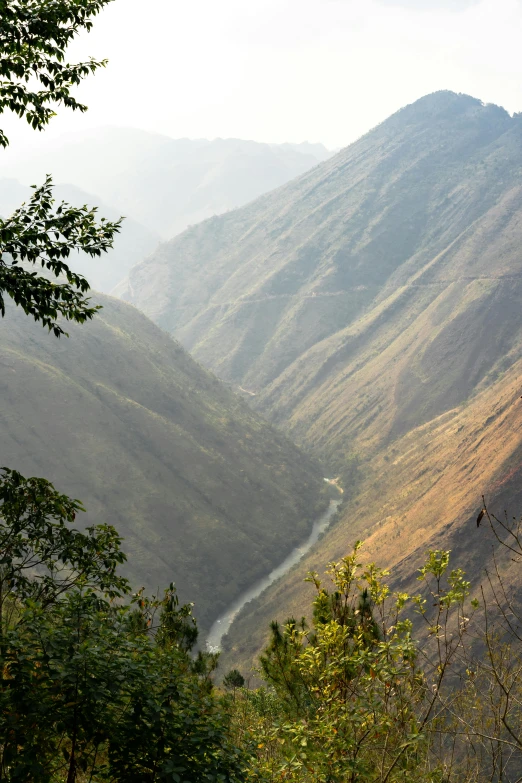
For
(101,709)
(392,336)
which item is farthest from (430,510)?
(392,336)

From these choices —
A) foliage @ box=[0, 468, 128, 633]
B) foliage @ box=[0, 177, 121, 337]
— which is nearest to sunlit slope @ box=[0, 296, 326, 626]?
foliage @ box=[0, 468, 128, 633]

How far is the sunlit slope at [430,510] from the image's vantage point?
55656 mm

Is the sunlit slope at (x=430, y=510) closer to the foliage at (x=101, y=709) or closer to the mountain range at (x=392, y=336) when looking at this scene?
the mountain range at (x=392, y=336)

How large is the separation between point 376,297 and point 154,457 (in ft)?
312

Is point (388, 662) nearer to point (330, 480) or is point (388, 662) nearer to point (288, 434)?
point (330, 480)

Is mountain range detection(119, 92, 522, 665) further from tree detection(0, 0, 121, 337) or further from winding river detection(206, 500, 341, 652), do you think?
tree detection(0, 0, 121, 337)

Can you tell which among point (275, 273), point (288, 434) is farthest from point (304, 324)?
point (288, 434)

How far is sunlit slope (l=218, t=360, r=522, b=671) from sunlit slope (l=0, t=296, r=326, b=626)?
269 inches

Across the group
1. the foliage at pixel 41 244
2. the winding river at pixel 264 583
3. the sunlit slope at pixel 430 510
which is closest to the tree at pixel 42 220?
the foliage at pixel 41 244

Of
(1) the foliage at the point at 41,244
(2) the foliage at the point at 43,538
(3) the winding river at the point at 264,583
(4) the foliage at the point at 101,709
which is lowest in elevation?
(4) the foliage at the point at 101,709

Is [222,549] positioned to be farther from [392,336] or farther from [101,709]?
[392,336]

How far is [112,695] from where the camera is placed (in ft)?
22.7

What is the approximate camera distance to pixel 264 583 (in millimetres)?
72312

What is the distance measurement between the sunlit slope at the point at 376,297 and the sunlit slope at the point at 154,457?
2404cm
